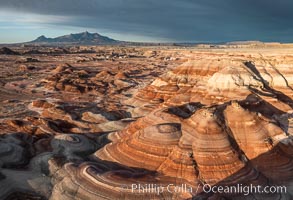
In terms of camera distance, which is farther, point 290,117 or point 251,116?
point 290,117

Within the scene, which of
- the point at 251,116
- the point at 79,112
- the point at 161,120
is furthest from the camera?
the point at 79,112

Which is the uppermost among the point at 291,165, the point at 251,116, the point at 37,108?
the point at 251,116

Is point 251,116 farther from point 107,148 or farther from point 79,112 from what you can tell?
point 79,112

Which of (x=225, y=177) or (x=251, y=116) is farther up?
(x=251, y=116)

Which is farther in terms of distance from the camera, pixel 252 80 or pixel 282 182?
pixel 252 80

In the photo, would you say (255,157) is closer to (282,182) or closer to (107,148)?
(282,182)

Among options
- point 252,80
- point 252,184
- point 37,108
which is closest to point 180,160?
point 252,184

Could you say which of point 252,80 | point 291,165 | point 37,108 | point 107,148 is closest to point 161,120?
point 107,148

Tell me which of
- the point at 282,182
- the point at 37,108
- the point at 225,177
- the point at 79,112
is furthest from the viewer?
the point at 37,108

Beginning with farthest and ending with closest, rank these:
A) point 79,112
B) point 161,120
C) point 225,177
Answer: point 79,112, point 161,120, point 225,177
